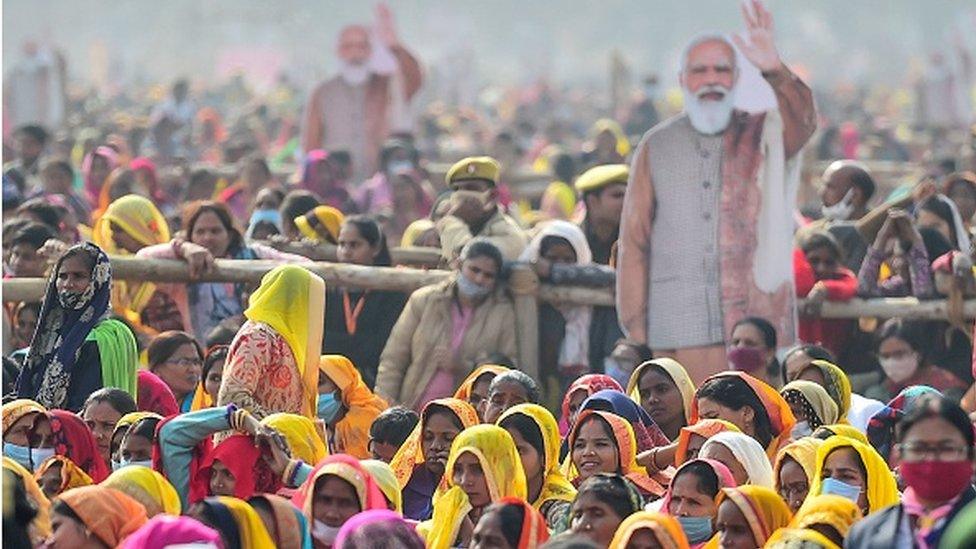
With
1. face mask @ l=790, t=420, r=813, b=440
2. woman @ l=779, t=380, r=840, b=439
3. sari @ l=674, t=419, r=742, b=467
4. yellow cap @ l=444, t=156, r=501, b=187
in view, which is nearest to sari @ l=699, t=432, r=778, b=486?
sari @ l=674, t=419, r=742, b=467

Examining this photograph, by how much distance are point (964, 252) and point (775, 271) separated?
3.16ft

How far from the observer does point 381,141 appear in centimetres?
2309

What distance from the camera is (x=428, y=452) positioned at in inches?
421

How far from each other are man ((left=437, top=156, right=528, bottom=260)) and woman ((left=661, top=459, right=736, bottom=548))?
5.03m

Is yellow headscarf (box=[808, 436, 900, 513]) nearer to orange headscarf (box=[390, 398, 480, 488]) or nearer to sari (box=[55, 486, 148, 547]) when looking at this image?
orange headscarf (box=[390, 398, 480, 488])

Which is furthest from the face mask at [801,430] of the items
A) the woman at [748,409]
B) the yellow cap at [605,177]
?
the yellow cap at [605,177]

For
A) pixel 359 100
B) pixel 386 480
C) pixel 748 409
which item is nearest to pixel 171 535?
pixel 386 480

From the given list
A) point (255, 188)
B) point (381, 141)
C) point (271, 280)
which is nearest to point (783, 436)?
point (271, 280)

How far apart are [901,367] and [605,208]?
2097mm

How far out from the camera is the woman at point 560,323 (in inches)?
552

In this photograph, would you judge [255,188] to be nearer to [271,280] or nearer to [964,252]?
[964,252]

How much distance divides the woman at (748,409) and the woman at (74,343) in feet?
6.63

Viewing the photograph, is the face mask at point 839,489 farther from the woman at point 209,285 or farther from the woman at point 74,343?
the woman at point 209,285

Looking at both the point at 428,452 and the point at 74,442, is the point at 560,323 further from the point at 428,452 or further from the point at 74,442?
the point at 74,442
